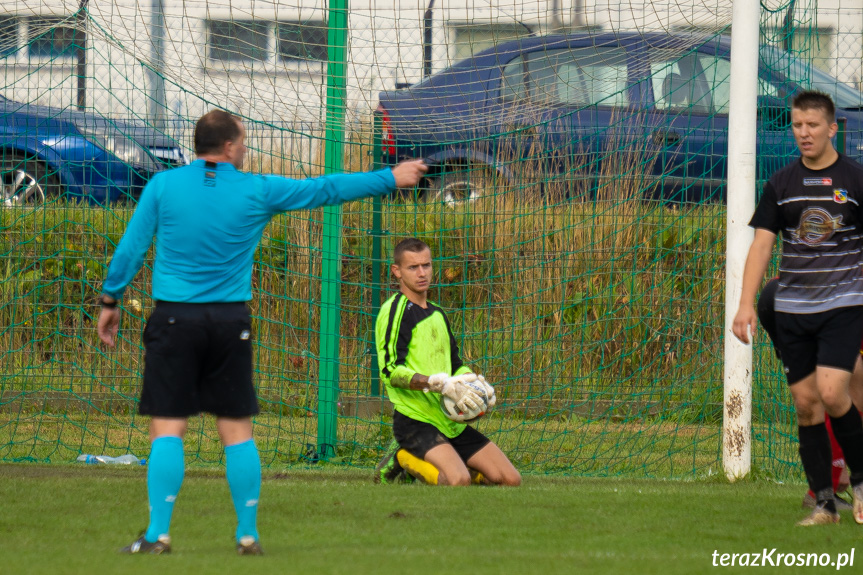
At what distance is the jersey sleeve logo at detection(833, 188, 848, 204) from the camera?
468 centimetres

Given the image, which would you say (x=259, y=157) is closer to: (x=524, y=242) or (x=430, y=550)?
(x=524, y=242)

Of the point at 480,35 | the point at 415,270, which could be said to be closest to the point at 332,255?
the point at 415,270

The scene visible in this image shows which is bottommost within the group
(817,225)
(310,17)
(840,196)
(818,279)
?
(818,279)

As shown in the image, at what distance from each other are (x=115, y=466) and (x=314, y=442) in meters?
1.52

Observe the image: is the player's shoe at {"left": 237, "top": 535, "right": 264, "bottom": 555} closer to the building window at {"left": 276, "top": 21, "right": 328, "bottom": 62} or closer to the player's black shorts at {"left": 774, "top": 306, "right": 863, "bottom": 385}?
the player's black shorts at {"left": 774, "top": 306, "right": 863, "bottom": 385}

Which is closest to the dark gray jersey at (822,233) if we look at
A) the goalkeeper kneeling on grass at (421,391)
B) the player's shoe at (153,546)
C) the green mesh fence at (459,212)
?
the goalkeeper kneeling on grass at (421,391)

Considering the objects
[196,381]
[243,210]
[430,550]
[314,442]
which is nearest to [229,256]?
[243,210]

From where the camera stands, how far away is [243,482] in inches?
161

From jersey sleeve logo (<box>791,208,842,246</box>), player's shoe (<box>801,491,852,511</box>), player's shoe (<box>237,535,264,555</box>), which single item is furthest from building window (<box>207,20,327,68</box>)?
player's shoe (<box>801,491,852,511</box>)

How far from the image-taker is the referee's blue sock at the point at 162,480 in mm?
4020

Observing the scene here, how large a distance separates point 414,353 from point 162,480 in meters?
2.40

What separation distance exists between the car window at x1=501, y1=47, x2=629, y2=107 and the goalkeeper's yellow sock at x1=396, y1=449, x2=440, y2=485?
8.52 feet

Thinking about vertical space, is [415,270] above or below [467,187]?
below

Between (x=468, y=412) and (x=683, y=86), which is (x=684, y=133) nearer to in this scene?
(x=683, y=86)
